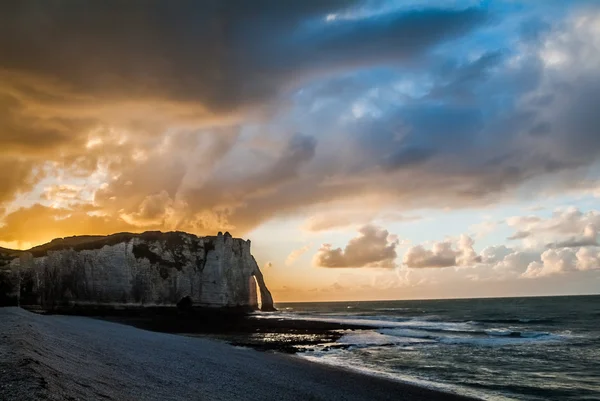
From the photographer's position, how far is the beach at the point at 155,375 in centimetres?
811

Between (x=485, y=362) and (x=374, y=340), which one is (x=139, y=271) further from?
(x=485, y=362)

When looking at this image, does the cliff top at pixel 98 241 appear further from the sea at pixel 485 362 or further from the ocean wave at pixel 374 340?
the sea at pixel 485 362

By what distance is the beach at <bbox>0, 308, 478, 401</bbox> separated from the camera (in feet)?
26.6

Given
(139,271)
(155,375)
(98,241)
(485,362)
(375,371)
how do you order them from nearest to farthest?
(155,375) → (375,371) → (485,362) → (98,241) → (139,271)

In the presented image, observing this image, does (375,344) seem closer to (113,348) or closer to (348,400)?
(348,400)

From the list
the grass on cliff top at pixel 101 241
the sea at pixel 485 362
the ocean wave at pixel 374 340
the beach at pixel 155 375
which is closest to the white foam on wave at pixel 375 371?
the sea at pixel 485 362

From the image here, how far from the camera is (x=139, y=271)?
7062cm

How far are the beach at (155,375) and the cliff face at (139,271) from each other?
47.5 meters

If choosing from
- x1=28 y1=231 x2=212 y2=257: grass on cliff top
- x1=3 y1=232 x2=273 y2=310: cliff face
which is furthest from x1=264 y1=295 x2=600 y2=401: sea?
x1=28 y1=231 x2=212 y2=257: grass on cliff top

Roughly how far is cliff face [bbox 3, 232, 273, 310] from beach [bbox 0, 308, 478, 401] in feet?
156

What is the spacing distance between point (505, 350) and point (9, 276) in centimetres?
5508

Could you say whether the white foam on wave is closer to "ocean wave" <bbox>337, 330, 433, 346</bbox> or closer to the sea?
the sea

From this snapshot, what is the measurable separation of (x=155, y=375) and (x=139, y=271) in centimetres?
6199

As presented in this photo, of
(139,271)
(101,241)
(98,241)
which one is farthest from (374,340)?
(98,241)
